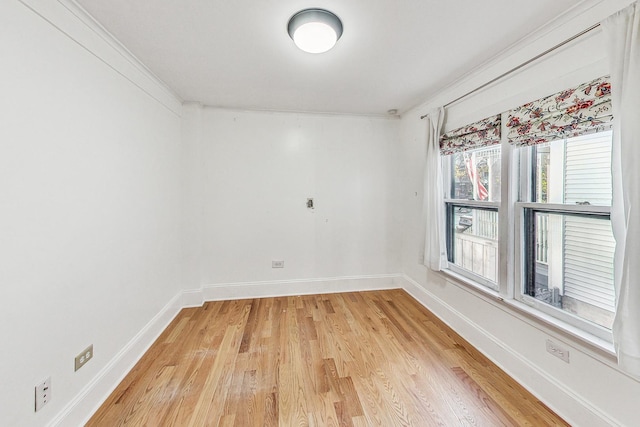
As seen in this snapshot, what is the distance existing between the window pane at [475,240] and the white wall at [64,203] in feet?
9.96

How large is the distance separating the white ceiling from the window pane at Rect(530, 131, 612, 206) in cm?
79

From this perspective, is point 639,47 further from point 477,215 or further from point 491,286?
point 491,286

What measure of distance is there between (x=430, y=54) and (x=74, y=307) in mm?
2928

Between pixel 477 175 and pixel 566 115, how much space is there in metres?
0.98

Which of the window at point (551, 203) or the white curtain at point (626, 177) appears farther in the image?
the window at point (551, 203)

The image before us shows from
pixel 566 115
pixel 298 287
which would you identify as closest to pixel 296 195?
pixel 298 287

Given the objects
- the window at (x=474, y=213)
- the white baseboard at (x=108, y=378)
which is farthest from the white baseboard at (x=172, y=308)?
the window at (x=474, y=213)

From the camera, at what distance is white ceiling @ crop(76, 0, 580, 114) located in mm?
1482

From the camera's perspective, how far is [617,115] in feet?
4.09

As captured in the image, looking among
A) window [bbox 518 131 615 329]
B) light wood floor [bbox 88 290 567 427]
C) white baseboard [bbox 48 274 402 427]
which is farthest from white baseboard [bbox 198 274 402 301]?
window [bbox 518 131 615 329]

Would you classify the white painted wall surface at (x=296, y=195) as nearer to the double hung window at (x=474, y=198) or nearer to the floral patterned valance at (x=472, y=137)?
the double hung window at (x=474, y=198)

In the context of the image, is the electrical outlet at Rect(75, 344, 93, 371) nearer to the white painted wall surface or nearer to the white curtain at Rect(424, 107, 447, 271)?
the white painted wall surface

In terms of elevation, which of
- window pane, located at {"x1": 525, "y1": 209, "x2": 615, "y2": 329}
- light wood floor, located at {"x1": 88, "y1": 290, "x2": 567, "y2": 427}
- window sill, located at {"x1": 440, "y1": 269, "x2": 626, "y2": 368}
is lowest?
light wood floor, located at {"x1": 88, "y1": 290, "x2": 567, "y2": 427}

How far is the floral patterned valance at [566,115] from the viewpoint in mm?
1346
